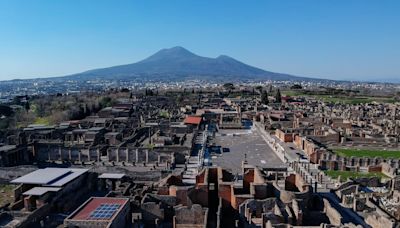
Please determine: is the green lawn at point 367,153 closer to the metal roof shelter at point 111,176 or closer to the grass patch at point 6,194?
the metal roof shelter at point 111,176

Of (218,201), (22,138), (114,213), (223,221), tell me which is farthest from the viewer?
(22,138)

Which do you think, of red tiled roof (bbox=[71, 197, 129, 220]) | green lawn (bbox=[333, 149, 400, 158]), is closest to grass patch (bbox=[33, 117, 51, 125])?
red tiled roof (bbox=[71, 197, 129, 220])

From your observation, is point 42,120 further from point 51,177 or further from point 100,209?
point 100,209

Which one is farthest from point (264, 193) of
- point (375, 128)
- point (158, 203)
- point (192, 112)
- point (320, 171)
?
point (192, 112)

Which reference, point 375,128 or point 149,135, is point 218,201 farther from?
point 375,128

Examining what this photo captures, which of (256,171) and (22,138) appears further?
(22,138)

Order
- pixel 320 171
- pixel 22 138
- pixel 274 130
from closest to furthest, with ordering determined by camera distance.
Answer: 1. pixel 320 171
2. pixel 22 138
3. pixel 274 130

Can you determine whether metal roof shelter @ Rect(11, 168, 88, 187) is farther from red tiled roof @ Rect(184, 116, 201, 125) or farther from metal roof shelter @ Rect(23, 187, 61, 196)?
red tiled roof @ Rect(184, 116, 201, 125)
